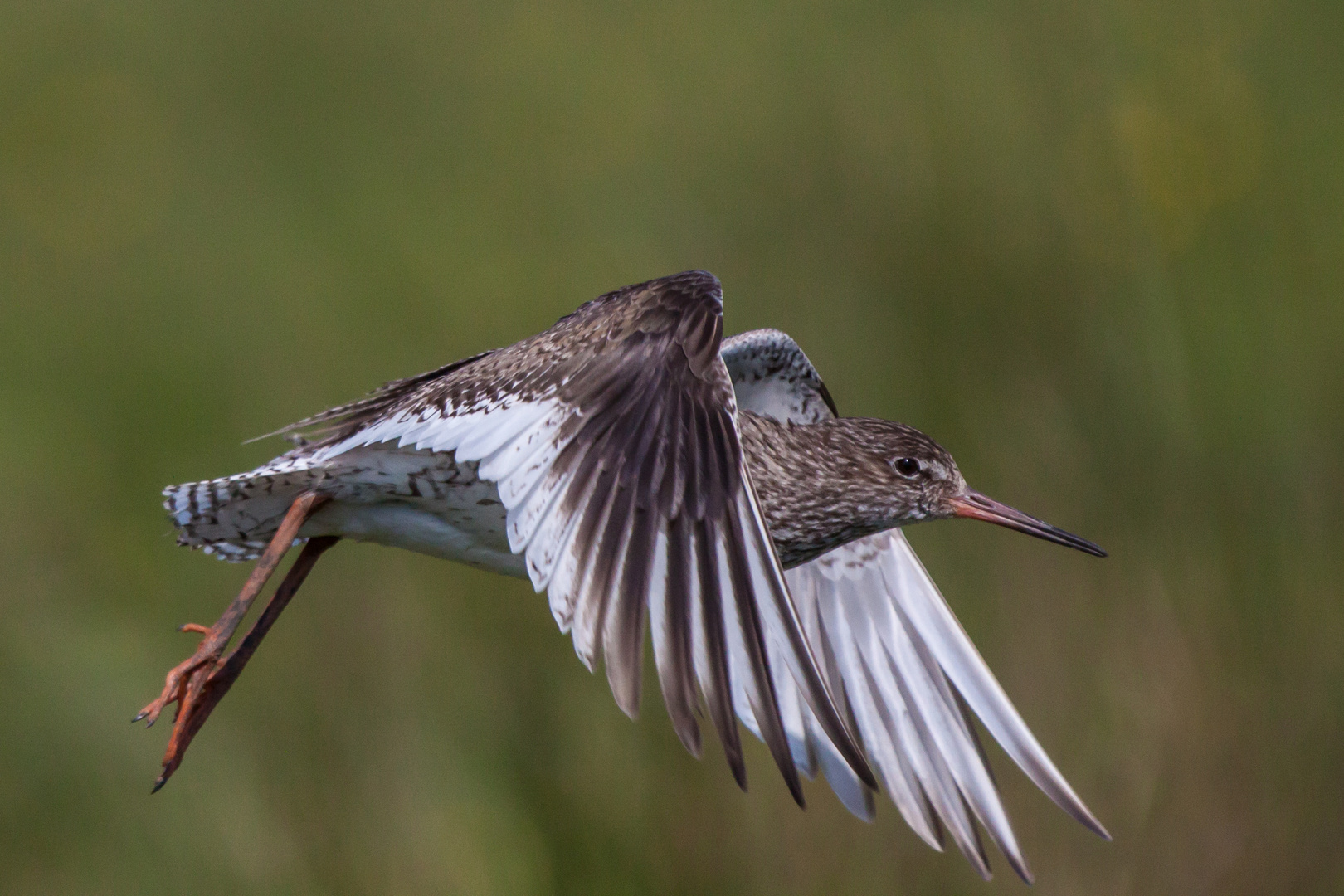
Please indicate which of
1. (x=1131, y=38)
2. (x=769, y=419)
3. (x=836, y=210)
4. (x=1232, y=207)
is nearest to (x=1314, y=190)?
(x=1232, y=207)

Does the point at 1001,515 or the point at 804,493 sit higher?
the point at 804,493

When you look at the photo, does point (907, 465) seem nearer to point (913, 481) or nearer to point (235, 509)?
point (913, 481)

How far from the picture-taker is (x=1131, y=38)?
258 inches

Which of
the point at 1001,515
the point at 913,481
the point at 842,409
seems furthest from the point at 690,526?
the point at 842,409

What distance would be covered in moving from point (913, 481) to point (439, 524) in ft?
5.31

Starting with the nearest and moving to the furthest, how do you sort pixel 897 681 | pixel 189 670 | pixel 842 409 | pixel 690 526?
1. pixel 690 526
2. pixel 189 670
3. pixel 897 681
4. pixel 842 409

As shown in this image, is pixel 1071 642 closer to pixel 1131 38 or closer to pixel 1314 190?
pixel 1314 190

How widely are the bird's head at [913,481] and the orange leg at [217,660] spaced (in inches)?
71.0

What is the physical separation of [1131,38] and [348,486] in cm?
407

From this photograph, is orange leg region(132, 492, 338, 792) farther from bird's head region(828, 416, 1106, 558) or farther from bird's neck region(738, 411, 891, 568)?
bird's head region(828, 416, 1106, 558)

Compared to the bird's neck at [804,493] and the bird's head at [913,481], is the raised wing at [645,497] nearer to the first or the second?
the bird's neck at [804,493]

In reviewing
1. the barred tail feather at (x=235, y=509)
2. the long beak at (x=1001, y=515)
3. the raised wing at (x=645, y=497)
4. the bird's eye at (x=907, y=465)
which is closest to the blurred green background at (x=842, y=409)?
the long beak at (x=1001, y=515)

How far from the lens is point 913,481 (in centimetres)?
506

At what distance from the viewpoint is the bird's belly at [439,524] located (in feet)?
14.8
